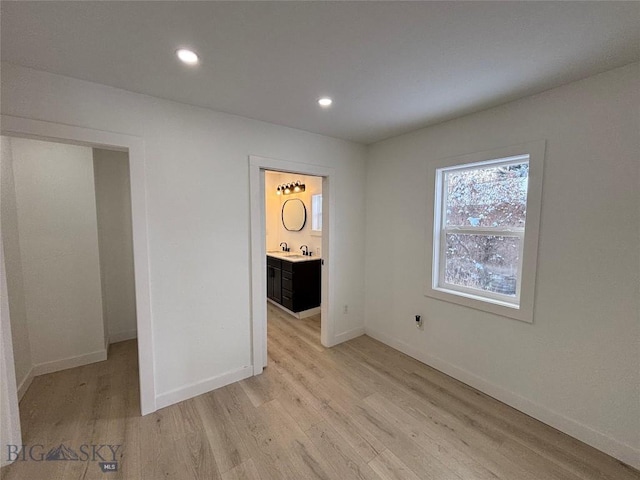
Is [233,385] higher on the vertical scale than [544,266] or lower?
lower

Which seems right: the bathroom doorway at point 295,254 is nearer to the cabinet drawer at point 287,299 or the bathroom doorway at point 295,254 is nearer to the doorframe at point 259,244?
the cabinet drawer at point 287,299

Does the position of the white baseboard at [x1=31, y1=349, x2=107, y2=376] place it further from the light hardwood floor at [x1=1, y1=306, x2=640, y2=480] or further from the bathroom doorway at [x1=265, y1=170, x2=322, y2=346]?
the bathroom doorway at [x1=265, y1=170, x2=322, y2=346]

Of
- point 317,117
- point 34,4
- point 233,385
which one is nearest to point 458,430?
point 233,385

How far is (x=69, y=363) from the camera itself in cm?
266

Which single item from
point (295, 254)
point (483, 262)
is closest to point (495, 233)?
point (483, 262)

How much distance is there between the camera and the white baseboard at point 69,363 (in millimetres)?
2527

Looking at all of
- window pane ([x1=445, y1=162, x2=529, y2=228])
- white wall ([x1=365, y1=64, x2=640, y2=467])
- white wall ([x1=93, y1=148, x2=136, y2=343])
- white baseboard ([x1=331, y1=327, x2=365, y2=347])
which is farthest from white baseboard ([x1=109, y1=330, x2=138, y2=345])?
window pane ([x1=445, y1=162, x2=529, y2=228])

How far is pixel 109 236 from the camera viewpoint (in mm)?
3248

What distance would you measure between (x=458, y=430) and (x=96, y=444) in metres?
2.46

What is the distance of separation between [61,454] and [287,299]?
2.77m

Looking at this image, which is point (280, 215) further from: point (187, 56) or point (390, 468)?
point (390, 468)

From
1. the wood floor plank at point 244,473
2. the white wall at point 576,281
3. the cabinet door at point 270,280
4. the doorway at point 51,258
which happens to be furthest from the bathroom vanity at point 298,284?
the wood floor plank at point 244,473

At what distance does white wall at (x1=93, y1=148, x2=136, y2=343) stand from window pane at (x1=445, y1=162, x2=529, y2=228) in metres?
3.66

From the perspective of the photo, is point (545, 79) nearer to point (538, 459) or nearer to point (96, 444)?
point (538, 459)
